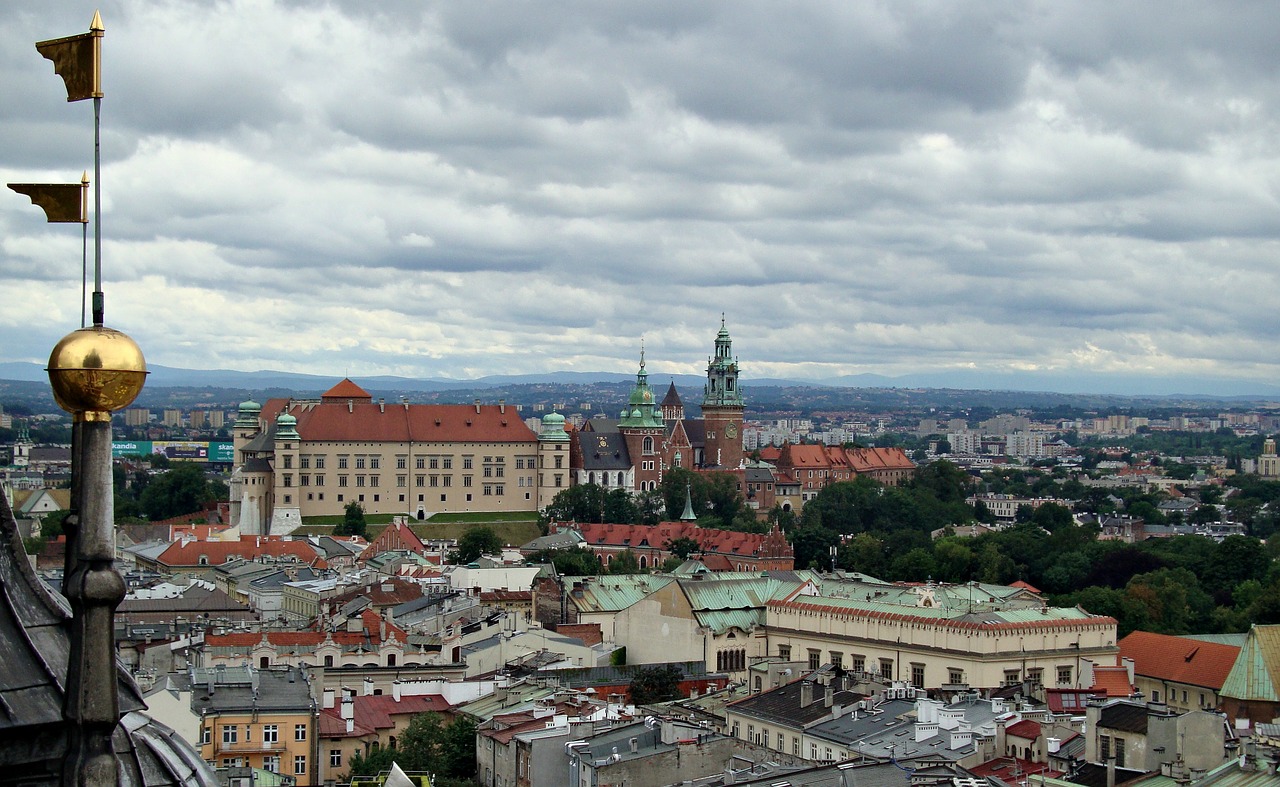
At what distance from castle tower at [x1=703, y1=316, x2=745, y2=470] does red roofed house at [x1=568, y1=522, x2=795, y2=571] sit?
34761 millimetres

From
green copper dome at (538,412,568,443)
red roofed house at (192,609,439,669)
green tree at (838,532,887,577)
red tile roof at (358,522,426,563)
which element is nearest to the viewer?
red roofed house at (192,609,439,669)

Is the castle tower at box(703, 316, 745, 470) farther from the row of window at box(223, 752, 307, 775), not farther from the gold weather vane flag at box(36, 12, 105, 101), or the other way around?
the gold weather vane flag at box(36, 12, 105, 101)

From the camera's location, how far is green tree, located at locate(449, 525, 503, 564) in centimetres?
11369

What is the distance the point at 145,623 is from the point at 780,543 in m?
52.2

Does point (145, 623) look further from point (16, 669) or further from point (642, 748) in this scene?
point (16, 669)

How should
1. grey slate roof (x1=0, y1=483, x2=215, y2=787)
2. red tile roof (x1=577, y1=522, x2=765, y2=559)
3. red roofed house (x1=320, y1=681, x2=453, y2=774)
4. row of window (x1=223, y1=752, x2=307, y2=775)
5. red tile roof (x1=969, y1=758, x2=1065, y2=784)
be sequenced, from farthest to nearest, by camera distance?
red tile roof (x1=577, y1=522, x2=765, y2=559), red roofed house (x1=320, y1=681, x2=453, y2=774), row of window (x1=223, y1=752, x2=307, y2=775), red tile roof (x1=969, y1=758, x2=1065, y2=784), grey slate roof (x1=0, y1=483, x2=215, y2=787)

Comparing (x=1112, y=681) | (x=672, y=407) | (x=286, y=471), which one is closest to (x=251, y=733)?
(x=1112, y=681)

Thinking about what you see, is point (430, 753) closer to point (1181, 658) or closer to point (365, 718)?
point (365, 718)

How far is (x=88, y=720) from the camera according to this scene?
7.36m

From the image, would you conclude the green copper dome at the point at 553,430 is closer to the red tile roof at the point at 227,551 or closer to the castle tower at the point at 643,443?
the castle tower at the point at 643,443

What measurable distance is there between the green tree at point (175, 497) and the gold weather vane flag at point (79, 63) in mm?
151150

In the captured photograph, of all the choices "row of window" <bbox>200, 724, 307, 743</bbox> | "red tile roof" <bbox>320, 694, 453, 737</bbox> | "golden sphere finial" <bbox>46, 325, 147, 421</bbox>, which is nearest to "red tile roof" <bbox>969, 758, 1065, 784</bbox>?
"row of window" <bbox>200, 724, 307, 743</bbox>

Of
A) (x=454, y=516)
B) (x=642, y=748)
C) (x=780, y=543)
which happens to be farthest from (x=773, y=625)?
(x=454, y=516)

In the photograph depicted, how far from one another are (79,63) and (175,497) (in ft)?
503
